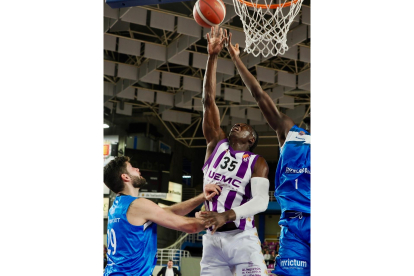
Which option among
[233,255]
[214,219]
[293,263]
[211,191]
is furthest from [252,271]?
[211,191]

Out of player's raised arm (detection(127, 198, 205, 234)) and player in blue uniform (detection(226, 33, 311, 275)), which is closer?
player in blue uniform (detection(226, 33, 311, 275))

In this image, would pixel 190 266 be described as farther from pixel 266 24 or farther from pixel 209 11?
pixel 209 11

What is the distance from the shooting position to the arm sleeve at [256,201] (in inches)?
160

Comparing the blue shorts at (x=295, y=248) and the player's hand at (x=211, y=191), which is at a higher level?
the player's hand at (x=211, y=191)

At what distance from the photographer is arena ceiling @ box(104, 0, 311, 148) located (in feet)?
31.7

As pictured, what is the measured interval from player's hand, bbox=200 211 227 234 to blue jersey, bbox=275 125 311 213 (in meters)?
0.60

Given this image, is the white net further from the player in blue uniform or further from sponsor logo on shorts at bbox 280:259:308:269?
sponsor logo on shorts at bbox 280:259:308:269

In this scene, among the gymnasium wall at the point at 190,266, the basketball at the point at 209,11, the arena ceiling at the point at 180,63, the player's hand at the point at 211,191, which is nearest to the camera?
the player's hand at the point at 211,191

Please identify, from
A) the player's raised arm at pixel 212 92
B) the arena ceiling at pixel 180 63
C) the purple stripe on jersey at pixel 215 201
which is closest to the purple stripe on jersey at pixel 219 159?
the player's raised arm at pixel 212 92

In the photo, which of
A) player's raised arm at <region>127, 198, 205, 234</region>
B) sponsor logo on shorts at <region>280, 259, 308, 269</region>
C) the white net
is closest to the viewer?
sponsor logo on shorts at <region>280, 259, 308, 269</region>

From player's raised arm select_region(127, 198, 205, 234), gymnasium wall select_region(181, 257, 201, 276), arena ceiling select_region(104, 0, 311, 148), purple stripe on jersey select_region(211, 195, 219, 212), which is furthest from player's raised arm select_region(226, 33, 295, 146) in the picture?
gymnasium wall select_region(181, 257, 201, 276)

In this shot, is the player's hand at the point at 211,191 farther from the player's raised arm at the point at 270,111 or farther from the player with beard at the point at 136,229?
the player's raised arm at the point at 270,111
